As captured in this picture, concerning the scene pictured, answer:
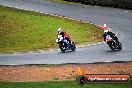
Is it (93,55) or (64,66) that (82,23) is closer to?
(93,55)

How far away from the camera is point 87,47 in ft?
98.5

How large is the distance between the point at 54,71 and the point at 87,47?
653 centimetres

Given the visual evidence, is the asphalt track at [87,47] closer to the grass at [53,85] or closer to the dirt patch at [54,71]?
the dirt patch at [54,71]

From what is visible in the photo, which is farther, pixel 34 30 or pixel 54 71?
pixel 34 30

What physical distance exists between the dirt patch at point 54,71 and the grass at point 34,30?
19.6 ft

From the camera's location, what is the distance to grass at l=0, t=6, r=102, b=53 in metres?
32.3

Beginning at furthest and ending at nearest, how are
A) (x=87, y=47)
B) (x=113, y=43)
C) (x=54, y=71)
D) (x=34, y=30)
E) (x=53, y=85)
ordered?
(x=34, y=30)
(x=87, y=47)
(x=113, y=43)
(x=54, y=71)
(x=53, y=85)

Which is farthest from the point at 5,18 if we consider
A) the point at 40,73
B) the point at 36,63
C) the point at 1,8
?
the point at 40,73

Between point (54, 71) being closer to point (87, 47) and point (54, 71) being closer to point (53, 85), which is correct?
point (53, 85)

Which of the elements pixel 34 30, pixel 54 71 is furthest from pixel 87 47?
pixel 34 30

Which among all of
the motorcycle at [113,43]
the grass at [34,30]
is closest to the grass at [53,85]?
the motorcycle at [113,43]

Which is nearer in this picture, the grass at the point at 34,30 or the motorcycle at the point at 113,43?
the motorcycle at the point at 113,43

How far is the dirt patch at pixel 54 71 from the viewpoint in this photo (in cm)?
2297

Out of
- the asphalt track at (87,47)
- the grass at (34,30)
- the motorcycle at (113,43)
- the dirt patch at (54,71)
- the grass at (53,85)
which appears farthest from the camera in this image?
the grass at (34,30)
